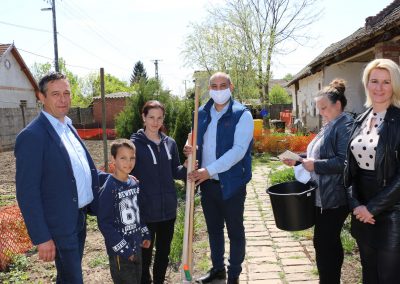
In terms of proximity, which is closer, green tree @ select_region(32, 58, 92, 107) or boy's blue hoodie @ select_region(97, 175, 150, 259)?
boy's blue hoodie @ select_region(97, 175, 150, 259)

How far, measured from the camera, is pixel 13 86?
26.7 meters

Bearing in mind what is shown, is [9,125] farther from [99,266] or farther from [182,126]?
[99,266]

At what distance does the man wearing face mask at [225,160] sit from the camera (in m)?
3.50

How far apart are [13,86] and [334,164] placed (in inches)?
1089

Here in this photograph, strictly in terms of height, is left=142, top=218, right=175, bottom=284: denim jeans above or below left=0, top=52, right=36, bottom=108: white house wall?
below

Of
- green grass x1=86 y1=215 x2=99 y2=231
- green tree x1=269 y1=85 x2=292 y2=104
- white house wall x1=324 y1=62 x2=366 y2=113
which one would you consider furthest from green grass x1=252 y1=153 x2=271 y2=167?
green tree x1=269 y1=85 x2=292 y2=104

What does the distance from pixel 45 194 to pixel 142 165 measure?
38.7 inches

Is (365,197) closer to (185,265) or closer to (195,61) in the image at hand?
(185,265)

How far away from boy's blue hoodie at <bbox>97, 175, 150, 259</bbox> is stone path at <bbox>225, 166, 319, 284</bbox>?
4.91 feet

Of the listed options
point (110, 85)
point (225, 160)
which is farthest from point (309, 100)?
point (110, 85)

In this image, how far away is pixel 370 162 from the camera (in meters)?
2.61

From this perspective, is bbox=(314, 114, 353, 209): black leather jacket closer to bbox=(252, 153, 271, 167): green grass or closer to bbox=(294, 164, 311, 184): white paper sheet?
bbox=(294, 164, 311, 184): white paper sheet

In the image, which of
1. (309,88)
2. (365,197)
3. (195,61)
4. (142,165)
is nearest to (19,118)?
(195,61)

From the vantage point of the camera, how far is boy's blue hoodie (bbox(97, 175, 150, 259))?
285 centimetres
